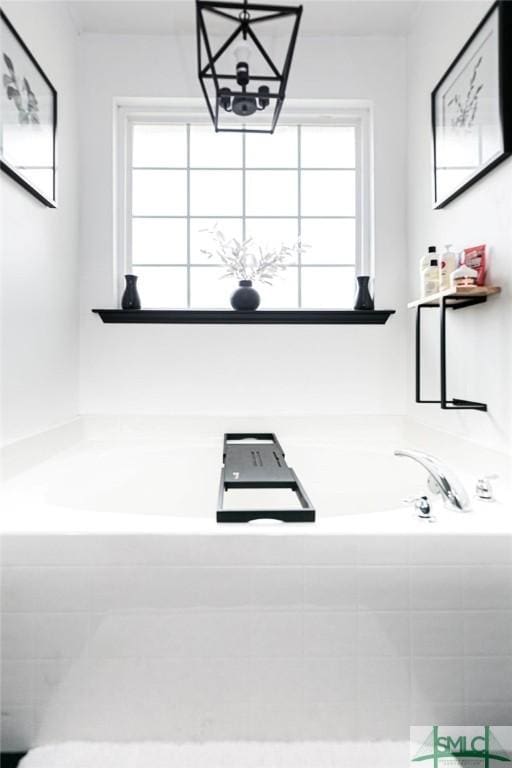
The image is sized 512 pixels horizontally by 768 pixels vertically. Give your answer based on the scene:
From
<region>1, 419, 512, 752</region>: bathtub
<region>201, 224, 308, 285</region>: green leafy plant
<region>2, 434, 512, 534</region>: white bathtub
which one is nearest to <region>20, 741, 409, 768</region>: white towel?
<region>1, 419, 512, 752</region>: bathtub

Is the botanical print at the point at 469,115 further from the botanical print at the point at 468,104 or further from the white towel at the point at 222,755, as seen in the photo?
the white towel at the point at 222,755

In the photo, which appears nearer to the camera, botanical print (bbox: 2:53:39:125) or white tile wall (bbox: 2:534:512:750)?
white tile wall (bbox: 2:534:512:750)

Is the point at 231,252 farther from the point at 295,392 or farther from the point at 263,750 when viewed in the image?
the point at 263,750

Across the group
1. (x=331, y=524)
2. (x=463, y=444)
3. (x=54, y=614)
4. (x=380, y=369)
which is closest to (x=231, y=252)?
(x=380, y=369)

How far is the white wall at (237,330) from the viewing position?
86.9 inches

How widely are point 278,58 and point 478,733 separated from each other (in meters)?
2.67

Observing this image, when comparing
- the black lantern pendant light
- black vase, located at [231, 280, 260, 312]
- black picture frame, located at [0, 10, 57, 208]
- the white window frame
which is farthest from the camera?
the white window frame

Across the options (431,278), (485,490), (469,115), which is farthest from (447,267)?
(485,490)

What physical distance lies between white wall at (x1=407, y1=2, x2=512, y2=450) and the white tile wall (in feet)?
2.18

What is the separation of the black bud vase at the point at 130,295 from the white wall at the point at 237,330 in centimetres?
10

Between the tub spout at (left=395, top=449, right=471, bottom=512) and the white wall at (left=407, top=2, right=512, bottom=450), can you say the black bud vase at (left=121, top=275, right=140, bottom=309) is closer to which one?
the white wall at (left=407, top=2, right=512, bottom=450)

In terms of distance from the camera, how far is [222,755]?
99 cm

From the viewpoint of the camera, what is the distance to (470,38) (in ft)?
5.09

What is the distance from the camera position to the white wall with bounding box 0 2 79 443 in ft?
4.99
